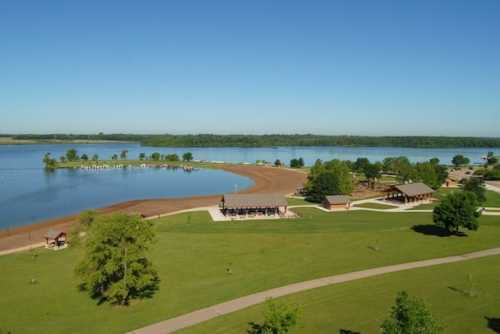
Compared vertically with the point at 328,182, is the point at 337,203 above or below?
below

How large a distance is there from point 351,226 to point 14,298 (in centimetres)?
3823

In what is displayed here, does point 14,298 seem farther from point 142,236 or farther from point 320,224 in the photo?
point 320,224

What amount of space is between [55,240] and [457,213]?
157ft

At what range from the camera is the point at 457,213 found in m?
46.5

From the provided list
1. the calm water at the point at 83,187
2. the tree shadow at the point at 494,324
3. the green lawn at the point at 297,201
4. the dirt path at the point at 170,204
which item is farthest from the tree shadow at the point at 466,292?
the calm water at the point at 83,187

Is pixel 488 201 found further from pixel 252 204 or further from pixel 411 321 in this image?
pixel 411 321

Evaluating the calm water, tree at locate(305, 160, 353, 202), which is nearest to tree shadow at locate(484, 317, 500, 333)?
tree at locate(305, 160, 353, 202)

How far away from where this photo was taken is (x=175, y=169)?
15175 cm

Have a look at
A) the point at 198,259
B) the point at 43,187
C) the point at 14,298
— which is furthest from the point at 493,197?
the point at 43,187

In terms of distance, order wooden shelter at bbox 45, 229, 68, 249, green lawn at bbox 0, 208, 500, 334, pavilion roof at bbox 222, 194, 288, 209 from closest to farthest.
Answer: green lawn at bbox 0, 208, 500, 334 → wooden shelter at bbox 45, 229, 68, 249 → pavilion roof at bbox 222, 194, 288, 209

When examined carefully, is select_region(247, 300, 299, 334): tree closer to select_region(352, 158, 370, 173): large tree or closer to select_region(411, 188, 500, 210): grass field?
select_region(411, 188, 500, 210): grass field

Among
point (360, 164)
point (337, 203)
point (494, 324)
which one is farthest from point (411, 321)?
point (360, 164)

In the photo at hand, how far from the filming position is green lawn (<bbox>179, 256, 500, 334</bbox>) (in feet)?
76.3

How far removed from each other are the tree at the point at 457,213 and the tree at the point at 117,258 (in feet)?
118
